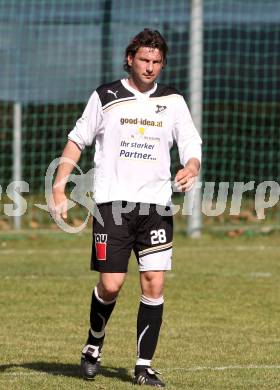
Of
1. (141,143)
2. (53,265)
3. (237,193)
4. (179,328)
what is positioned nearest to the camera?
(141,143)

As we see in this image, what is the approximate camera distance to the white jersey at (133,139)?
662 centimetres

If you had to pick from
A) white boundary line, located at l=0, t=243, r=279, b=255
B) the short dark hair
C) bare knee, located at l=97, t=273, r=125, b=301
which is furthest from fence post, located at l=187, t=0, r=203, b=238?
the short dark hair

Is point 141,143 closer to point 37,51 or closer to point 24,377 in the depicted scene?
point 24,377

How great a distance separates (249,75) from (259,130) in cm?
83

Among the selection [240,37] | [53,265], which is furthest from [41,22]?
[53,265]

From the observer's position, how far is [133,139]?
6609 mm

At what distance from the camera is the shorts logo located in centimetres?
663

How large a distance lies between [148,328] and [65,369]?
2.16 ft

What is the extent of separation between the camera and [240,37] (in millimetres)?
17266

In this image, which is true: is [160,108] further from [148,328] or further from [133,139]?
[148,328]

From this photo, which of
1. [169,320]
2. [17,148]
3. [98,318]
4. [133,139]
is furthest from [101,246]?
[17,148]

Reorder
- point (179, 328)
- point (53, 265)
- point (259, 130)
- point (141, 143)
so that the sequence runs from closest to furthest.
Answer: point (141, 143)
point (179, 328)
point (53, 265)
point (259, 130)

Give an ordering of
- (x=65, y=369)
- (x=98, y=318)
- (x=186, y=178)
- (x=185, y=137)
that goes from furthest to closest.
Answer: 1. (x=65, y=369)
2. (x=98, y=318)
3. (x=185, y=137)
4. (x=186, y=178)

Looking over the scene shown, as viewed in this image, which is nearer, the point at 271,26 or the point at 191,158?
the point at 191,158
